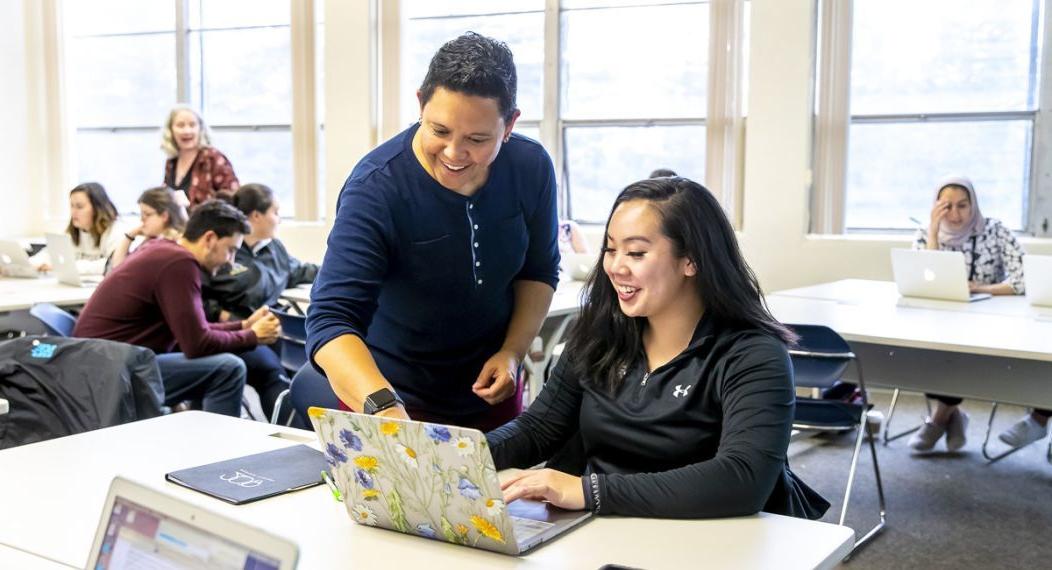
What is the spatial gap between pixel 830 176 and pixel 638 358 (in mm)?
4572

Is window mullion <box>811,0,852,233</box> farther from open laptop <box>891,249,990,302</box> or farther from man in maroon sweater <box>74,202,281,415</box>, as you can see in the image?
man in maroon sweater <box>74,202,281,415</box>

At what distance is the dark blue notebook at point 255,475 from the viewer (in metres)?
1.87

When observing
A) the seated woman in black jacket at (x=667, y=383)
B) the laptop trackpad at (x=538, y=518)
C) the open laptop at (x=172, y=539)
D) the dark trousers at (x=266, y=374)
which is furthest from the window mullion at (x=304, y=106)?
the open laptop at (x=172, y=539)

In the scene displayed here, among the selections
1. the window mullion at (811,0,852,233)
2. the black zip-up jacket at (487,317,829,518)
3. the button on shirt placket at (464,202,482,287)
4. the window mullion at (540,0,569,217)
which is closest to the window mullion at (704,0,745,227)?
the window mullion at (811,0,852,233)

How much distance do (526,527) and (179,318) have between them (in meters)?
2.60

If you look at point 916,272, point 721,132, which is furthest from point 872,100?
point 916,272

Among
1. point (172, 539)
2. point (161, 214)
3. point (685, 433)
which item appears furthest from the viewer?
point (161, 214)

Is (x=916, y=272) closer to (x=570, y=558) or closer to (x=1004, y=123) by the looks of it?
(x=1004, y=123)

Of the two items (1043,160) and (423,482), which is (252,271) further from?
(1043,160)

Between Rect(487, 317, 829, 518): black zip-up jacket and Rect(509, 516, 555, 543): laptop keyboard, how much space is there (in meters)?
0.11

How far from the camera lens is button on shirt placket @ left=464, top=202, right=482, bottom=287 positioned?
2.16m

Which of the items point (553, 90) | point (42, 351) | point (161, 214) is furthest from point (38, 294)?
point (553, 90)

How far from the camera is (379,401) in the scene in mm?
1797

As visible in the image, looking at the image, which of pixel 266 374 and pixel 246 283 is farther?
pixel 246 283
